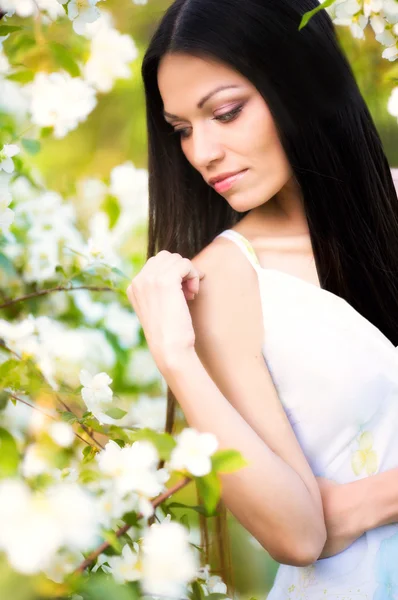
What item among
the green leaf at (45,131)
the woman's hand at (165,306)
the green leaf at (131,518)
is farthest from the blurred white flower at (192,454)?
the green leaf at (45,131)

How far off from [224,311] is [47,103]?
1.41ft

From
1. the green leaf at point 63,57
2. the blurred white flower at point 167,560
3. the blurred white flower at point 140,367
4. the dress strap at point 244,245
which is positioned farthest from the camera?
the blurred white flower at point 140,367

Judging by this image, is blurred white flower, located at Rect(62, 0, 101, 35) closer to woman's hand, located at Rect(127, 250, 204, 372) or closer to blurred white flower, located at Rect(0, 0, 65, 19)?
blurred white flower, located at Rect(0, 0, 65, 19)

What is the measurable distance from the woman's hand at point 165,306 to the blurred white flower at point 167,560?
1.45 ft

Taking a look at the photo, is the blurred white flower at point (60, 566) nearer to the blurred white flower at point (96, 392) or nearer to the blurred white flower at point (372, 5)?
the blurred white flower at point (96, 392)

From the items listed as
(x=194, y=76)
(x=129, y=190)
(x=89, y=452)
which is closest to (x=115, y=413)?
(x=89, y=452)

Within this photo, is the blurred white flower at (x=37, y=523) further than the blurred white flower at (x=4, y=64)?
No

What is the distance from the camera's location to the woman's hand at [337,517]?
49.3 inches

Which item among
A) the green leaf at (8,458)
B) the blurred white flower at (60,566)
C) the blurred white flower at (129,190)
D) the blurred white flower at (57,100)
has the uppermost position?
the blurred white flower at (57,100)

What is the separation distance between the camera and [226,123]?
1.33 meters

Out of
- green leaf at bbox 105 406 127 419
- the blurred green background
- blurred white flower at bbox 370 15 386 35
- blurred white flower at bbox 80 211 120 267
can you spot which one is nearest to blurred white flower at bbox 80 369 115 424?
green leaf at bbox 105 406 127 419

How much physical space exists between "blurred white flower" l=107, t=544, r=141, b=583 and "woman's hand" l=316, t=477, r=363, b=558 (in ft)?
1.68

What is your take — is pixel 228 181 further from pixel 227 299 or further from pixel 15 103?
pixel 15 103

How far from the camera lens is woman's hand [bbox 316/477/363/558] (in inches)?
49.3
